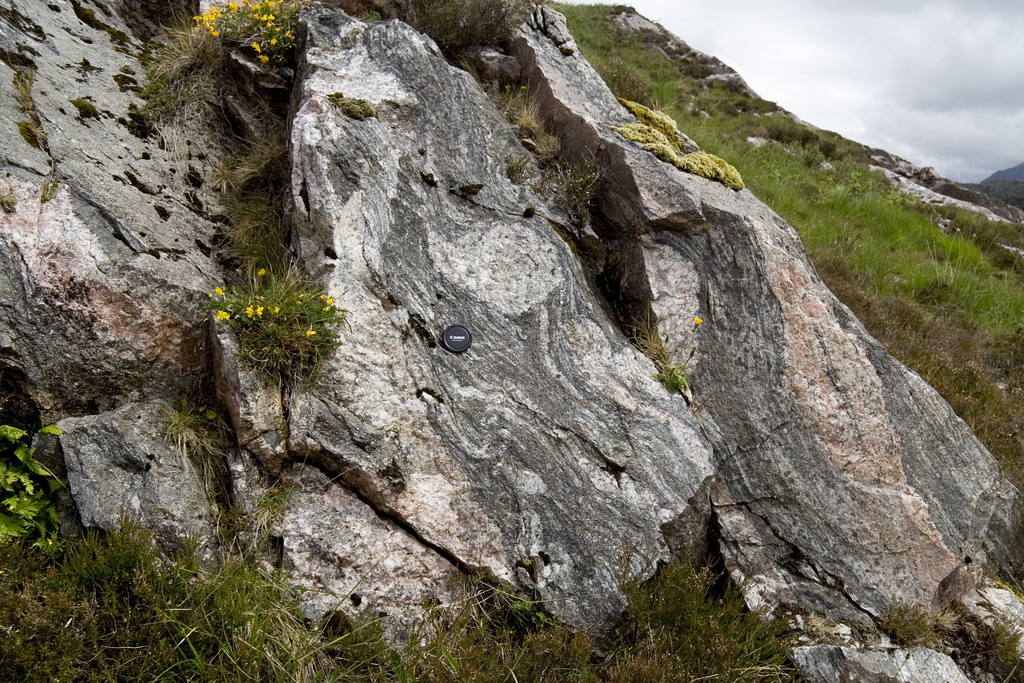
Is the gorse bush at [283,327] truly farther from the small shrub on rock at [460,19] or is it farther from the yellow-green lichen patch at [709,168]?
the small shrub on rock at [460,19]

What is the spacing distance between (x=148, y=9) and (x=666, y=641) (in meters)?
9.36

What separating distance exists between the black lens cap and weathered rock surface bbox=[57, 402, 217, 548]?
6.98ft

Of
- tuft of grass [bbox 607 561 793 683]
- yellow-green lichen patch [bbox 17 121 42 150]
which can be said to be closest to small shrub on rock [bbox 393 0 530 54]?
yellow-green lichen patch [bbox 17 121 42 150]

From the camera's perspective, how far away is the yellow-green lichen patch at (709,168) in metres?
6.92

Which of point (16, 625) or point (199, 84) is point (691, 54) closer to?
point (199, 84)

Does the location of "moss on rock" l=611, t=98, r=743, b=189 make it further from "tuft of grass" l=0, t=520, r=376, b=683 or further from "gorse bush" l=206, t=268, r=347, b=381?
"tuft of grass" l=0, t=520, r=376, b=683

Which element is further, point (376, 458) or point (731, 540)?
point (731, 540)

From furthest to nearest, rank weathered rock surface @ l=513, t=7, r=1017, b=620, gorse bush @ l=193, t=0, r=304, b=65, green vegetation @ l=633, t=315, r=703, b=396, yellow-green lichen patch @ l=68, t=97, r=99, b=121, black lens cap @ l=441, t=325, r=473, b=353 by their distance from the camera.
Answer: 1. gorse bush @ l=193, t=0, r=304, b=65
2. green vegetation @ l=633, t=315, r=703, b=396
3. yellow-green lichen patch @ l=68, t=97, r=99, b=121
4. weathered rock surface @ l=513, t=7, r=1017, b=620
5. black lens cap @ l=441, t=325, r=473, b=353

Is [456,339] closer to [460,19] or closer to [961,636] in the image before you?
[460,19]

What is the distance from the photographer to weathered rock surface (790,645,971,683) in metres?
4.43

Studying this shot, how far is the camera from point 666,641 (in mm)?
4297

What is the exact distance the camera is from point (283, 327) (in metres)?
4.26

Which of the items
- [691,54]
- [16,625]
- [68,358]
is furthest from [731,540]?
[691,54]

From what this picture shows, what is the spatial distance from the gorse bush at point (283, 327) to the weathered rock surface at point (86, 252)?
576 millimetres
